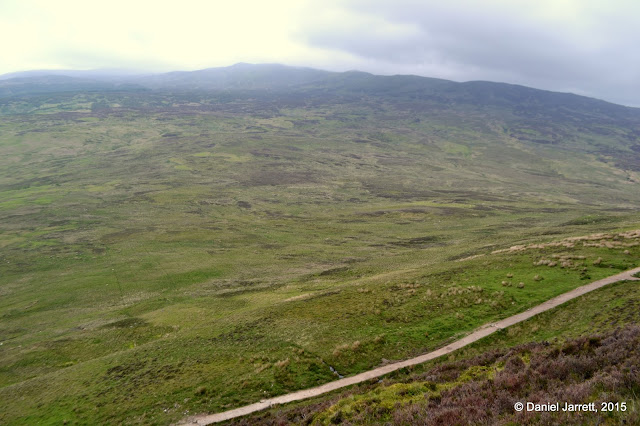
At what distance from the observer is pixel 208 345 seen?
33969mm

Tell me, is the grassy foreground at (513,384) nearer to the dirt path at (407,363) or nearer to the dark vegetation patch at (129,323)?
the dirt path at (407,363)

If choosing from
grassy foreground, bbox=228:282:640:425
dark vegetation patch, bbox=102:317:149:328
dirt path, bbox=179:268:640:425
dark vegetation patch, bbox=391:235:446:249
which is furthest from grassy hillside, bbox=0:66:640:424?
grassy foreground, bbox=228:282:640:425

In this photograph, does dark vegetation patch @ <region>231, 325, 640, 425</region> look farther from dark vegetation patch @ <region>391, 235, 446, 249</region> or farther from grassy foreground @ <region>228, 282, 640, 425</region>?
dark vegetation patch @ <region>391, 235, 446, 249</region>

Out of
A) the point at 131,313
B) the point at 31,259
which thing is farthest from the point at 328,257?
the point at 31,259

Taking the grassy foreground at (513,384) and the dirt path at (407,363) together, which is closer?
the grassy foreground at (513,384)

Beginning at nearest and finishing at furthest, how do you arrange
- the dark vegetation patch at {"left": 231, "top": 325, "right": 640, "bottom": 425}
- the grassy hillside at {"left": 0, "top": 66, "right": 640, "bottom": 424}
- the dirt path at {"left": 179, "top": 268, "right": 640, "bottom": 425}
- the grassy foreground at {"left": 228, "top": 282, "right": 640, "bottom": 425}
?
the dark vegetation patch at {"left": 231, "top": 325, "right": 640, "bottom": 425} → the grassy foreground at {"left": 228, "top": 282, "right": 640, "bottom": 425} → the dirt path at {"left": 179, "top": 268, "right": 640, "bottom": 425} → the grassy hillside at {"left": 0, "top": 66, "right": 640, "bottom": 424}

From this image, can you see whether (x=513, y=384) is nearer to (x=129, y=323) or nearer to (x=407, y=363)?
(x=407, y=363)

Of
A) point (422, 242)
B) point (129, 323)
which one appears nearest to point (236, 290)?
point (129, 323)

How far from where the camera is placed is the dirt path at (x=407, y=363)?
75.2ft

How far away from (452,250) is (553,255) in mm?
30518

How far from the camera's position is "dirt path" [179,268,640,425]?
2292 cm

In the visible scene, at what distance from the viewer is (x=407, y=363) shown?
25844 mm

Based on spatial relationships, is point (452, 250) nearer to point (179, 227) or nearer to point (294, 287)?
point (294, 287)

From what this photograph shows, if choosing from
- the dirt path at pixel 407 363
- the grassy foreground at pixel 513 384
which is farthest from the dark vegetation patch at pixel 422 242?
the grassy foreground at pixel 513 384
